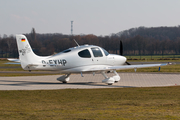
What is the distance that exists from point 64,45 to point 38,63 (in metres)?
96.5

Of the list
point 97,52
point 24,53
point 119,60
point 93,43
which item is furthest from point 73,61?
point 93,43

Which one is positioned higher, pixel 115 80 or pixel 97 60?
pixel 97 60

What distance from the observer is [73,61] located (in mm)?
18609

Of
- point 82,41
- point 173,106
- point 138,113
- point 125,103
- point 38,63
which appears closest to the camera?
point 138,113

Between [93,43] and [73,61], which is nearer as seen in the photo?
[73,61]

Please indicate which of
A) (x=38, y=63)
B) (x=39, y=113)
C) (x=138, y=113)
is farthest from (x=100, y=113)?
(x=38, y=63)

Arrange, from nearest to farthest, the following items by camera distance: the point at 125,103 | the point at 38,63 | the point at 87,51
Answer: the point at 125,103, the point at 38,63, the point at 87,51

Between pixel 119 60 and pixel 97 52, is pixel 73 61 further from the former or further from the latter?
pixel 119 60

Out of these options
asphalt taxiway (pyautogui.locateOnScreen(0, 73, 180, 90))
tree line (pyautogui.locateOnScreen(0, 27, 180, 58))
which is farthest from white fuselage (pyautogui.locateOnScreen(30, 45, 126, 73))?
tree line (pyautogui.locateOnScreen(0, 27, 180, 58))

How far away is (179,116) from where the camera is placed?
26.0ft

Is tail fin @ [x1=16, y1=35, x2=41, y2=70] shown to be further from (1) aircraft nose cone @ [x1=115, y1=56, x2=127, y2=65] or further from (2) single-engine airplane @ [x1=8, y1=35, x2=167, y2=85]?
(1) aircraft nose cone @ [x1=115, y1=56, x2=127, y2=65]

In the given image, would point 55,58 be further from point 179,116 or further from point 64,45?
point 64,45

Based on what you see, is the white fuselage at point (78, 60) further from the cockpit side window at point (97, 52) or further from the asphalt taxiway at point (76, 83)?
the asphalt taxiway at point (76, 83)

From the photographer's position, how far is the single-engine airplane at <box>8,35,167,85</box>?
17.1 metres
